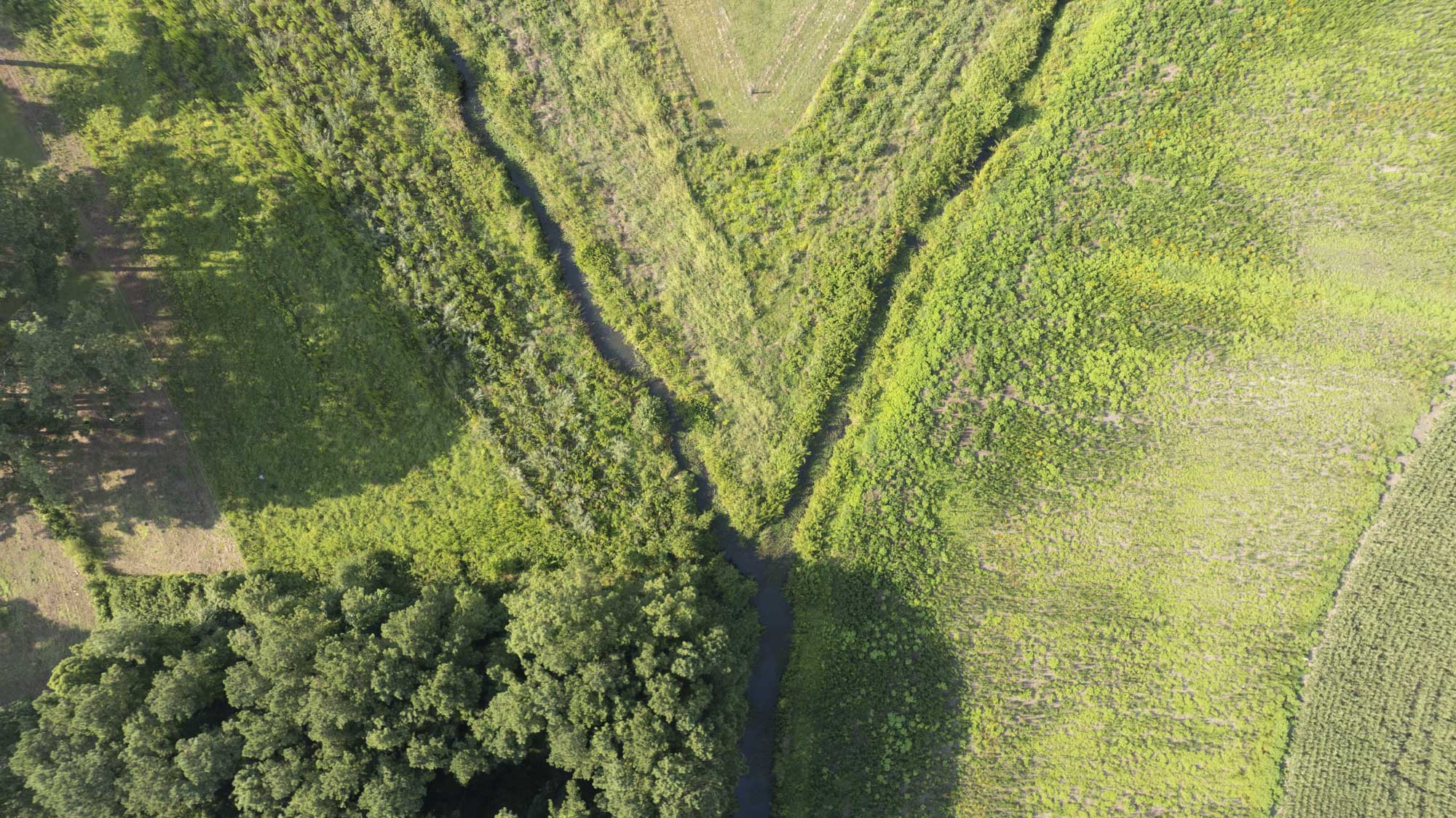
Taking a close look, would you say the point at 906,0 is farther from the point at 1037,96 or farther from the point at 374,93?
the point at 374,93

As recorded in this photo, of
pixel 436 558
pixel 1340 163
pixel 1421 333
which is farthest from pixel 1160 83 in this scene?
pixel 436 558

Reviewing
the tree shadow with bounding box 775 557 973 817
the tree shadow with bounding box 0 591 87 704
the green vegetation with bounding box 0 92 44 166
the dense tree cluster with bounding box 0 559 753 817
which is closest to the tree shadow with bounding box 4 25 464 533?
the green vegetation with bounding box 0 92 44 166

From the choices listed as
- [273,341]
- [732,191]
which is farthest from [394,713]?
[732,191]

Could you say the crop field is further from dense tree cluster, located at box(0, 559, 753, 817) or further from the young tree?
the young tree

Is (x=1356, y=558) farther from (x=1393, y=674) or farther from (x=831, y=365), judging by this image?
(x=831, y=365)

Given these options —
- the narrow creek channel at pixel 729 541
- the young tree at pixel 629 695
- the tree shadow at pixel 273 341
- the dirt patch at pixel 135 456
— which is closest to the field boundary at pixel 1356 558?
the narrow creek channel at pixel 729 541

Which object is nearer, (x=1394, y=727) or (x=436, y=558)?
(x=1394, y=727)

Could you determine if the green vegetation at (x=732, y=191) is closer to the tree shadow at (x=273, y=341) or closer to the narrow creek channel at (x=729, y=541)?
the narrow creek channel at (x=729, y=541)

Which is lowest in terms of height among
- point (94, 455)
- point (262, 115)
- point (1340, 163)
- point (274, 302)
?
point (94, 455)
